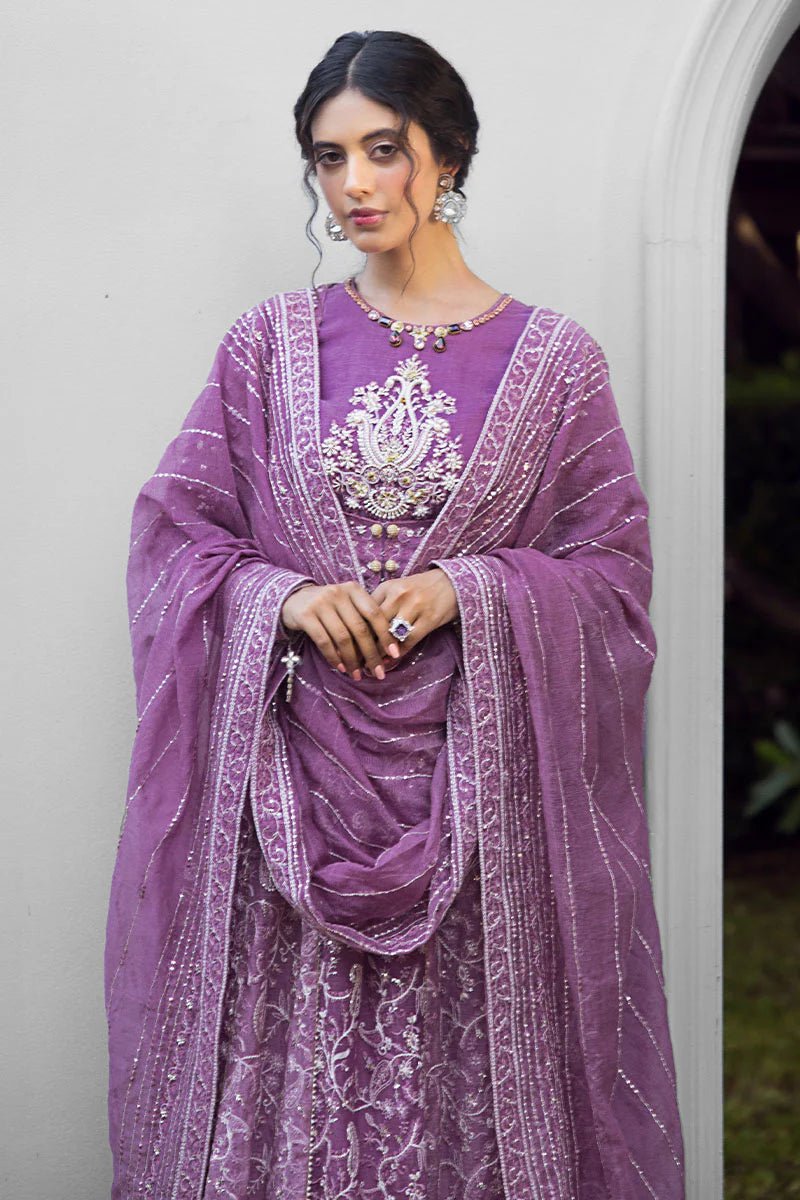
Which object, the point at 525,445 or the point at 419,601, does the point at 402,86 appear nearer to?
the point at 525,445

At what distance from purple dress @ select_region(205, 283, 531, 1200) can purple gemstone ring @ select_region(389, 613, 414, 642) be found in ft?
0.28

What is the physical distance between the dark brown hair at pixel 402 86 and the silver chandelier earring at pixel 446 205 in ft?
0.10

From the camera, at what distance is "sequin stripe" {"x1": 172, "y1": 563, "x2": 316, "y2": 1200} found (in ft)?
5.90

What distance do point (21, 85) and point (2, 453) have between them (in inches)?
20.9

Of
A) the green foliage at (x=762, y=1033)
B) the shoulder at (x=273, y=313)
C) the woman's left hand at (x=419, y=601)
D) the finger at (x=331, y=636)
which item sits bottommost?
the green foliage at (x=762, y=1033)

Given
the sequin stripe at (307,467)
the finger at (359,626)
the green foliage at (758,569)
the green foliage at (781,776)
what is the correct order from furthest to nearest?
1. the green foliage at (758,569)
2. the green foliage at (781,776)
3. the sequin stripe at (307,467)
4. the finger at (359,626)

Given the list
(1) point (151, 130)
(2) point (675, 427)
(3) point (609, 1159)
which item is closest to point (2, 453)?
(1) point (151, 130)

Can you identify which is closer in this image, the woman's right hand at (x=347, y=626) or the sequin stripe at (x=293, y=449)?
the woman's right hand at (x=347, y=626)

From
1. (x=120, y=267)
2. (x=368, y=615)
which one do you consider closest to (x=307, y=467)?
(x=368, y=615)

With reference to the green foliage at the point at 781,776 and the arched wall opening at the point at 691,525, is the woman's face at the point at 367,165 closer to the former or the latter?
the arched wall opening at the point at 691,525

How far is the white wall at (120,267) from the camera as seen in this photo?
2178 mm

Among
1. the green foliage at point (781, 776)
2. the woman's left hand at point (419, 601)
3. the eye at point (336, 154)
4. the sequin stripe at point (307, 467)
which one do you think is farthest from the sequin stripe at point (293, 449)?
the green foliage at point (781, 776)

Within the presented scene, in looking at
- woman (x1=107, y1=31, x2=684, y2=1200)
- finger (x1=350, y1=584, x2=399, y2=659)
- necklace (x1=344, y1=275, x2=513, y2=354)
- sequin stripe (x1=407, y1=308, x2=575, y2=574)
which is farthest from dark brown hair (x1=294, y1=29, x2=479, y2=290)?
finger (x1=350, y1=584, x2=399, y2=659)

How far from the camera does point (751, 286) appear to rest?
5102 mm
